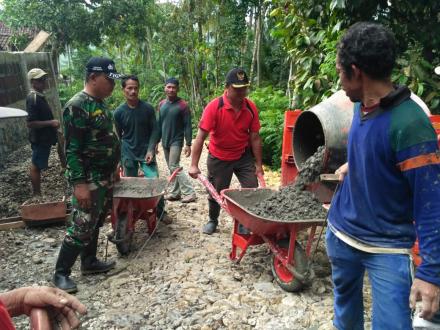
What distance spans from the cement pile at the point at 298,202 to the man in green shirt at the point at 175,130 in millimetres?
2590

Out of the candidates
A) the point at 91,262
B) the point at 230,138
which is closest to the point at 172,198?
the point at 230,138

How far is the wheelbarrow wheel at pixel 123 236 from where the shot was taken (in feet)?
14.9

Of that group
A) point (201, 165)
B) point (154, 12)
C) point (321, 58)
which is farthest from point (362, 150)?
point (154, 12)

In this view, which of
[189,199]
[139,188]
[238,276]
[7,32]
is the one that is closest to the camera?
[238,276]

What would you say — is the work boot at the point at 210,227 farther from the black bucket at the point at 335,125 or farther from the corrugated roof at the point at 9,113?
the corrugated roof at the point at 9,113

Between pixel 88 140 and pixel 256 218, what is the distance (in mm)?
1582

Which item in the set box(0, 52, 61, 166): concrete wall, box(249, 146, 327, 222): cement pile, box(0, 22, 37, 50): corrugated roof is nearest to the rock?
box(249, 146, 327, 222): cement pile

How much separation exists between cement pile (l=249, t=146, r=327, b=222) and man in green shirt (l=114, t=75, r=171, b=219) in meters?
1.92

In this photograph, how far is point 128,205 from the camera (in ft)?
15.0

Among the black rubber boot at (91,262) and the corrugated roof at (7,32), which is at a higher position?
the corrugated roof at (7,32)

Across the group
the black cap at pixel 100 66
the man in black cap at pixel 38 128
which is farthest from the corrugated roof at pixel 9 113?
the man in black cap at pixel 38 128

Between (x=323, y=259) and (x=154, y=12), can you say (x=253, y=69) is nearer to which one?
(x=154, y=12)

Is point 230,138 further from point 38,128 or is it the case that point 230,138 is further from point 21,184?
point 21,184

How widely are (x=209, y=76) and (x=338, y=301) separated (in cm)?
1242
